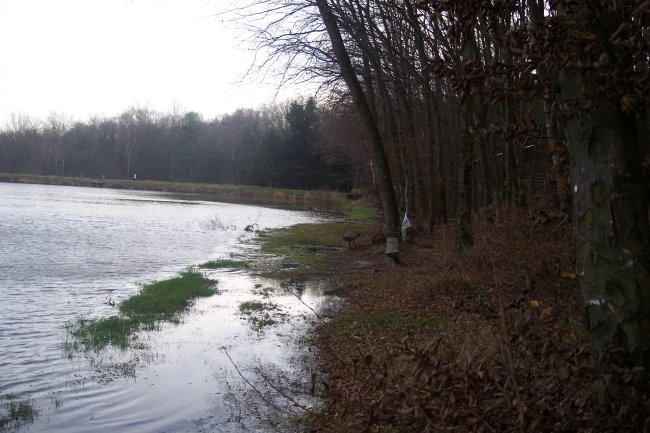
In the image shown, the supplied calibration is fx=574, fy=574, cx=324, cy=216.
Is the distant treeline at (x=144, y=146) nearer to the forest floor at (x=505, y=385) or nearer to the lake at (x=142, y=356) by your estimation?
the lake at (x=142, y=356)

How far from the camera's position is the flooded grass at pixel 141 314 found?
9188 mm

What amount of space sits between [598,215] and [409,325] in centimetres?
592

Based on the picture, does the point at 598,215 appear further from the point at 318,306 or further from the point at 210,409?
the point at 318,306

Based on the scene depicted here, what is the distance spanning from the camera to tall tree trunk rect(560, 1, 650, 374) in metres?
2.96

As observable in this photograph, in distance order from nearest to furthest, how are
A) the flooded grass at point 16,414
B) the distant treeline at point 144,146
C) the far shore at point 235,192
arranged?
A: the flooded grass at point 16,414, the far shore at point 235,192, the distant treeline at point 144,146

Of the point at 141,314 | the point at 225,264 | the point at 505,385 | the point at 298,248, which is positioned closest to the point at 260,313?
the point at 141,314

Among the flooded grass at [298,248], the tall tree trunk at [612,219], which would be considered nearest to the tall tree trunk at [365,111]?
the flooded grass at [298,248]

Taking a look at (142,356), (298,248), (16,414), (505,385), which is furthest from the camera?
(298,248)

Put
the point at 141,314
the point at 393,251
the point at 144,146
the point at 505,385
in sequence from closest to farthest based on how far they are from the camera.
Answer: the point at 505,385 < the point at 141,314 < the point at 393,251 < the point at 144,146

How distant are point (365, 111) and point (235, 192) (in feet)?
229

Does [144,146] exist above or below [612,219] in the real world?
above

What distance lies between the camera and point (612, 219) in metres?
2.99

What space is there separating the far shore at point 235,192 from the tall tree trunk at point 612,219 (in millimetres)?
57504

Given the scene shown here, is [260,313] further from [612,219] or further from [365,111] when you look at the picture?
[612,219]
